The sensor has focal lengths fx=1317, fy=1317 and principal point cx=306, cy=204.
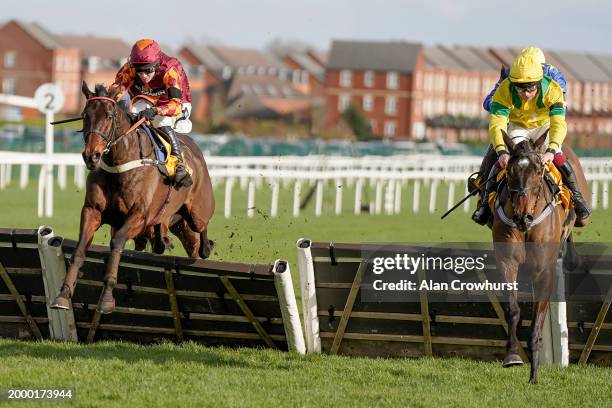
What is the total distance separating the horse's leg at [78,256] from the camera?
8.48m

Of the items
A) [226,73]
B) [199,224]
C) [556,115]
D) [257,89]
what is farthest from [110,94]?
[226,73]

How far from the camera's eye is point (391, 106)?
10456cm

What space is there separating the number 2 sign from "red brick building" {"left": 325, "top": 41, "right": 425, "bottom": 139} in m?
83.2

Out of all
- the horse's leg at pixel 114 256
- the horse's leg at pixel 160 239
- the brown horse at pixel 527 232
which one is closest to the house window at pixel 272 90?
the horse's leg at pixel 160 239

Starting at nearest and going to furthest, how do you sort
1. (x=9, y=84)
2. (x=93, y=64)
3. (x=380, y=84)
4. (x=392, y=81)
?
1. (x=9, y=84)
2. (x=93, y=64)
3. (x=392, y=81)
4. (x=380, y=84)

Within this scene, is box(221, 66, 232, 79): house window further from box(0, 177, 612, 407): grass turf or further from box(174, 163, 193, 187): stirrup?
box(0, 177, 612, 407): grass turf

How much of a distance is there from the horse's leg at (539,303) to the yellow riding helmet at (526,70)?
131 centimetres

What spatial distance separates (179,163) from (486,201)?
2.29 metres

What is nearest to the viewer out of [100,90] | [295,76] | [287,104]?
[100,90]

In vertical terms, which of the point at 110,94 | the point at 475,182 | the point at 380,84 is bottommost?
the point at 475,182

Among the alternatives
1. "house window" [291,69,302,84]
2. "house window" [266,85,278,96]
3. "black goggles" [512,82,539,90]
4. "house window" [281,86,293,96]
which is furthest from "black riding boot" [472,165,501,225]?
"house window" [291,69,302,84]

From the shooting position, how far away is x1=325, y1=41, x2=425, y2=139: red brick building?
10400 centimetres

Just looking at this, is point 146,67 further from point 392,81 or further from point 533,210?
point 392,81

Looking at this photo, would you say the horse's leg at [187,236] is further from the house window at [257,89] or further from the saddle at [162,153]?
the house window at [257,89]
